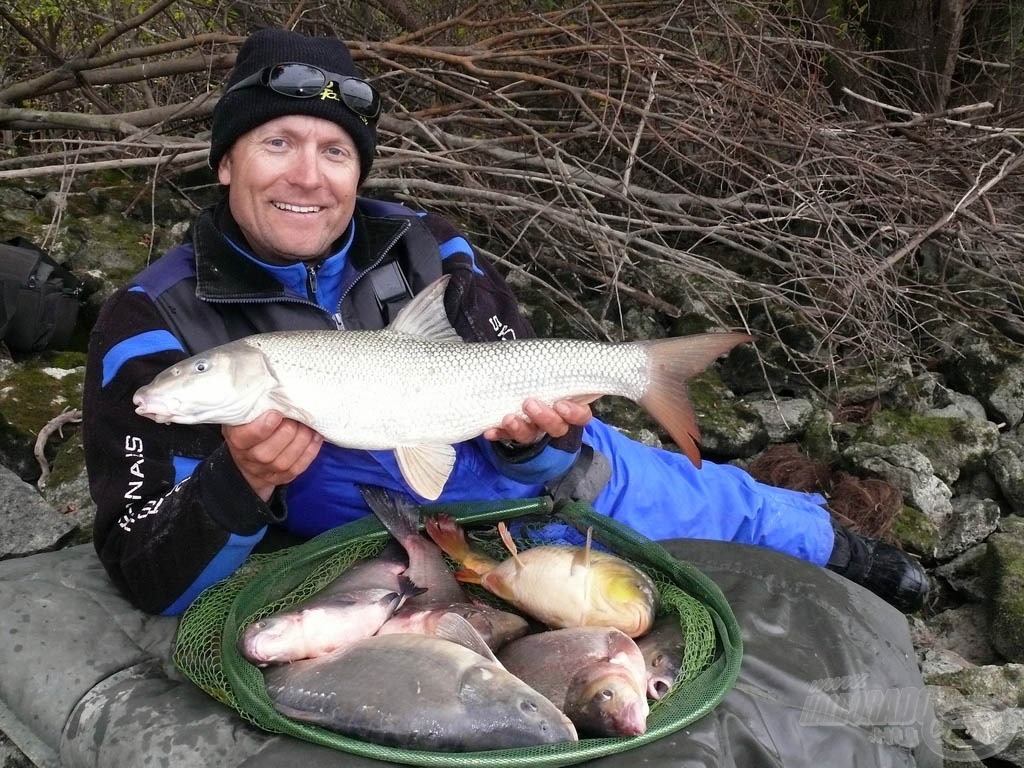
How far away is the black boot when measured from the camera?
3.41 meters

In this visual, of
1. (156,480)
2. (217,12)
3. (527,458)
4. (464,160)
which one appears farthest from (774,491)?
(217,12)

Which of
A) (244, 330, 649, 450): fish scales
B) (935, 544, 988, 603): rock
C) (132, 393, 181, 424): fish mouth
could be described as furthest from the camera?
(935, 544, 988, 603): rock

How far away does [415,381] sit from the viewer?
7.77 feet

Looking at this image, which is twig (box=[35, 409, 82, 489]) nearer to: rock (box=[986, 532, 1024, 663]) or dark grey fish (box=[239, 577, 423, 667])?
dark grey fish (box=[239, 577, 423, 667])

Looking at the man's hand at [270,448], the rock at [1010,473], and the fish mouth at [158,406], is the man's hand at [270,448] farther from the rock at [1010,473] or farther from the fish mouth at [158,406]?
the rock at [1010,473]

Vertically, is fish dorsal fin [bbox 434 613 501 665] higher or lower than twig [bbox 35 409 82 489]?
higher

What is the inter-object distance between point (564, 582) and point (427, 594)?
0.41 metres

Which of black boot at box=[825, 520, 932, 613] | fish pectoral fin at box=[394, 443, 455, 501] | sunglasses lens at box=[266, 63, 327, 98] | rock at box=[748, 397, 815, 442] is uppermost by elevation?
sunglasses lens at box=[266, 63, 327, 98]

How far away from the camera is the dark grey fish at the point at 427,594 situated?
7.76 feet

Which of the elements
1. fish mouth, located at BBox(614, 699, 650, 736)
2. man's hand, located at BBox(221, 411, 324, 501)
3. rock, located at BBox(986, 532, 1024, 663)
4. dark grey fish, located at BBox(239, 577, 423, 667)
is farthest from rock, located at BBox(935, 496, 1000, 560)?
man's hand, located at BBox(221, 411, 324, 501)

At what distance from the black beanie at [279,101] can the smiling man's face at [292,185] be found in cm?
3

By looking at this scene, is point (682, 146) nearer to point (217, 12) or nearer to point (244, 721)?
point (217, 12)

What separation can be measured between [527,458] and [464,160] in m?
3.14

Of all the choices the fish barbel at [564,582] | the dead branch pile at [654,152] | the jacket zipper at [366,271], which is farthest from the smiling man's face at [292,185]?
the dead branch pile at [654,152]
